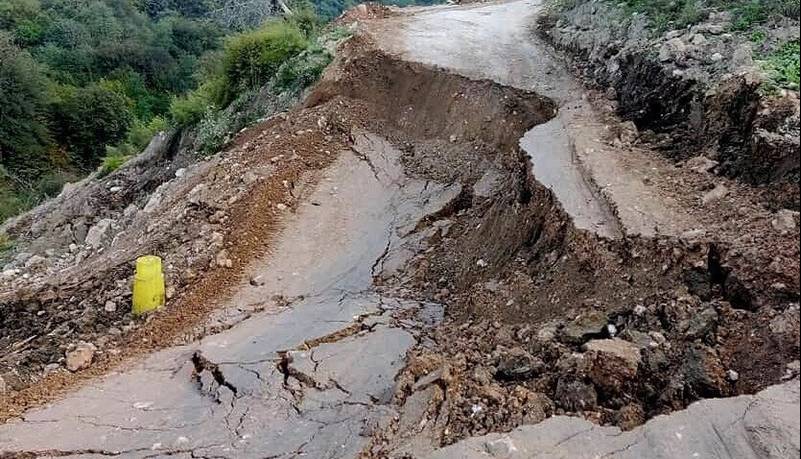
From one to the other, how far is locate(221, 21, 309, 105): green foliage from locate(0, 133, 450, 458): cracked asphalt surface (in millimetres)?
4954

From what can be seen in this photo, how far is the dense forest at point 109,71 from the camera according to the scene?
12633 mm

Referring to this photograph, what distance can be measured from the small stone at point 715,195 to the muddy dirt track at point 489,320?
0.22 feet

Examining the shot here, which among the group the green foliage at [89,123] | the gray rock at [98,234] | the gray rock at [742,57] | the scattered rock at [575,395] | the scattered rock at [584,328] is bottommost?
the green foliage at [89,123]

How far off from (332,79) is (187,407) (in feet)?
18.6

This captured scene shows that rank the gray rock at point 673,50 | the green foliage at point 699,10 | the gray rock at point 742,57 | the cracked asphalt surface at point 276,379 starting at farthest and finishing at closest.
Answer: the gray rock at point 673,50
the green foliage at point 699,10
the gray rock at point 742,57
the cracked asphalt surface at point 276,379

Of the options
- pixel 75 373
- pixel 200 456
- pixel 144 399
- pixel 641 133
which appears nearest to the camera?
pixel 200 456

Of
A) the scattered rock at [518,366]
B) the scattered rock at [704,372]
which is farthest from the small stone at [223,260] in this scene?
the scattered rock at [704,372]

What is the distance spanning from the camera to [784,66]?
204 inches

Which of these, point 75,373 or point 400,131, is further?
point 400,131

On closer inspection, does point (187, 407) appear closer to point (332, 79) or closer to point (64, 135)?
point (332, 79)

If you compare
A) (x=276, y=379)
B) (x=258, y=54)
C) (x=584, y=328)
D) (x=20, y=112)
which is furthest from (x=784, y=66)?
(x=20, y=112)

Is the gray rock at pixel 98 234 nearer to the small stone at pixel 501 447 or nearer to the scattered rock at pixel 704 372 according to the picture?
the small stone at pixel 501 447

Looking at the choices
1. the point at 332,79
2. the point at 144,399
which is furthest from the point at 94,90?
the point at 144,399

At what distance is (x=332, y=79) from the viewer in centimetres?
955
